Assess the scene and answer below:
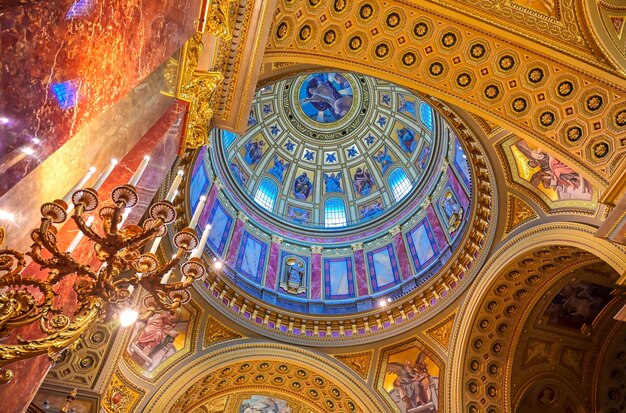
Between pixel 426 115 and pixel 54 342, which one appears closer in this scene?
pixel 54 342

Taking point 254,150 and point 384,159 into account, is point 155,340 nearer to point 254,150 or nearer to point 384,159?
point 254,150

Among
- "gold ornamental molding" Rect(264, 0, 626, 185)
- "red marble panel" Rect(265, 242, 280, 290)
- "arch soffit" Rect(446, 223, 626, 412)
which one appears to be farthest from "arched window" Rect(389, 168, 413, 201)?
"gold ornamental molding" Rect(264, 0, 626, 185)

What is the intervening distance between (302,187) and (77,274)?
16.4 meters

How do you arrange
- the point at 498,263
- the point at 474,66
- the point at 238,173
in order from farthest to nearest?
the point at 238,173 < the point at 498,263 < the point at 474,66

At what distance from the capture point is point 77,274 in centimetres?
411

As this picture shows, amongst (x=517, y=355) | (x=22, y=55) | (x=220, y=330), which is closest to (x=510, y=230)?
(x=517, y=355)

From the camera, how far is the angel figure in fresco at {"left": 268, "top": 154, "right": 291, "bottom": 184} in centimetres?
2014

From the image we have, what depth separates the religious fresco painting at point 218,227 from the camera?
15.4m

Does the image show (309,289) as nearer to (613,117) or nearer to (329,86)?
(329,86)

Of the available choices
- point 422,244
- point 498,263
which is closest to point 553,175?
point 498,263

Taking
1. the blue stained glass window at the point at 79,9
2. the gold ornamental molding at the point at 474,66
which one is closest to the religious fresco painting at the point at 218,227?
the gold ornamental molding at the point at 474,66

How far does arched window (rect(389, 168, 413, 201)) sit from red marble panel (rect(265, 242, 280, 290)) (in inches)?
205

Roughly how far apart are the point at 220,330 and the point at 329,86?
1178 cm

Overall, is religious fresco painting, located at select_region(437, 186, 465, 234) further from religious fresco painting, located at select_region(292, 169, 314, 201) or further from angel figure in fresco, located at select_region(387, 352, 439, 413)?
religious fresco painting, located at select_region(292, 169, 314, 201)
